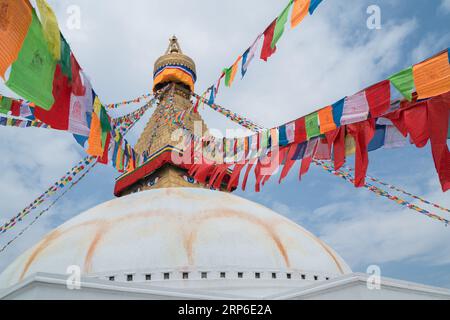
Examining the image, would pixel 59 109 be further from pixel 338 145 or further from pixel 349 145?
pixel 349 145

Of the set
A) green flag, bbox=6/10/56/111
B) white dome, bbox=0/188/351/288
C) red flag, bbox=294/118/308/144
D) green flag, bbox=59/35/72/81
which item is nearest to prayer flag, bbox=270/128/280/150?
red flag, bbox=294/118/308/144

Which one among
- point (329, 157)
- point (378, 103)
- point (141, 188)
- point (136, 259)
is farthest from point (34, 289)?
point (141, 188)

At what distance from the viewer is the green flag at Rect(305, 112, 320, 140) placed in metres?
5.54

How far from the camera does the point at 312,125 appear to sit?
18.5ft

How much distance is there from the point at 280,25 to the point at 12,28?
3.47m

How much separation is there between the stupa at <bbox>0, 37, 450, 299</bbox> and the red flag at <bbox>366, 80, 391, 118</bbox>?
2451mm

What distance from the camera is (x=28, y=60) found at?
146 inches

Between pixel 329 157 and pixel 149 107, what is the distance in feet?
41.7

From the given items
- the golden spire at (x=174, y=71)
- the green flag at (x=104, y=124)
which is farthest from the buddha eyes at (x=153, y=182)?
the green flag at (x=104, y=124)

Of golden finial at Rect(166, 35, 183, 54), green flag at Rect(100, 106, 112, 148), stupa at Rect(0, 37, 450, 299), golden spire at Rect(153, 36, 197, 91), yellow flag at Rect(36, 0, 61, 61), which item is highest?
golden finial at Rect(166, 35, 183, 54)

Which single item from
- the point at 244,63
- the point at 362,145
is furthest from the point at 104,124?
the point at 362,145

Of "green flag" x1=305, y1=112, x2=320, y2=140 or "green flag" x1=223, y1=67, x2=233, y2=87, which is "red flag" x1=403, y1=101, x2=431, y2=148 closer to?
"green flag" x1=305, y1=112, x2=320, y2=140

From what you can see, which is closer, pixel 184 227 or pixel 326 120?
pixel 326 120

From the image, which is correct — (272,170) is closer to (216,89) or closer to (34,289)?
(216,89)
